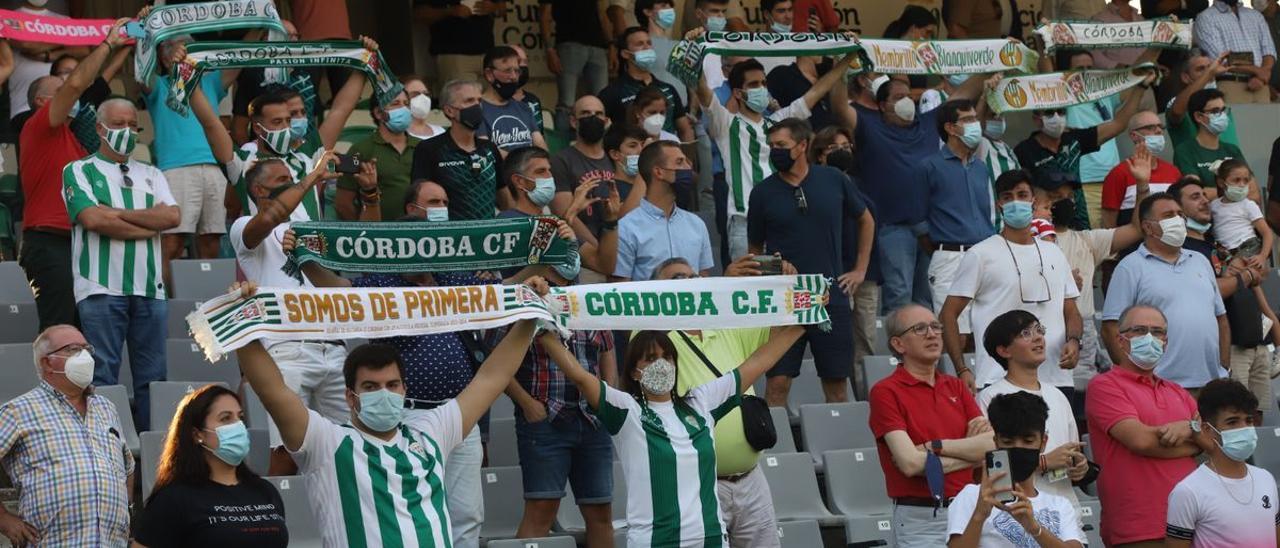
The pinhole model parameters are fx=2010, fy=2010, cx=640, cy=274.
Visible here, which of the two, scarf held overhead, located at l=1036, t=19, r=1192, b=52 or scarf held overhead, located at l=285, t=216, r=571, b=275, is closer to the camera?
scarf held overhead, located at l=285, t=216, r=571, b=275

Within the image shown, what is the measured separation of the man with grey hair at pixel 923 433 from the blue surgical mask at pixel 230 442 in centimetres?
258

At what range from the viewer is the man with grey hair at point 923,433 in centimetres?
782

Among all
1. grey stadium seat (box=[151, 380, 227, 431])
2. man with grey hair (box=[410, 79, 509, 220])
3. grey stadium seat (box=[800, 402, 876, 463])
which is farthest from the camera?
man with grey hair (box=[410, 79, 509, 220])

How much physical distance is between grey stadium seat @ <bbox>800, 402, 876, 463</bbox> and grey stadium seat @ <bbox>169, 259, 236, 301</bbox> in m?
3.17

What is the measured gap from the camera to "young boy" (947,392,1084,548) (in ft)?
22.9

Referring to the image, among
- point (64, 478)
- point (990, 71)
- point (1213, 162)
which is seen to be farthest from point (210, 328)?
point (1213, 162)

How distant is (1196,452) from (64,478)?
458cm

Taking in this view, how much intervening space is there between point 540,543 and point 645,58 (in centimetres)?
517

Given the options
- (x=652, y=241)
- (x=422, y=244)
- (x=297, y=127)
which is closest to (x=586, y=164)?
(x=652, y=241)

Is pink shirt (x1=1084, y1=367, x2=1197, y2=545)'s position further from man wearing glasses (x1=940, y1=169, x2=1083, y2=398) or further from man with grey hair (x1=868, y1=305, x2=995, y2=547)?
man wearing glasses (x1=940, y1=169, x2=1083, y2=398)

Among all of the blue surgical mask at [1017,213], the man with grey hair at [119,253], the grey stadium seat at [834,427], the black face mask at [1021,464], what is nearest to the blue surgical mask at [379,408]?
the black face mask at [1021,464]

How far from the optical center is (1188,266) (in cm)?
1033

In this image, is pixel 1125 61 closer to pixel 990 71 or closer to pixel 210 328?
pixel 990 71

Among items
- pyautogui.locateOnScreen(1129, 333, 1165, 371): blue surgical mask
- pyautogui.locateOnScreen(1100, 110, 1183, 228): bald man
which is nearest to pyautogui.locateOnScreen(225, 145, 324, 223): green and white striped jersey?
pyautogui.locateOnScreen(1129, 333, 1165, 371): blue surgical mask
